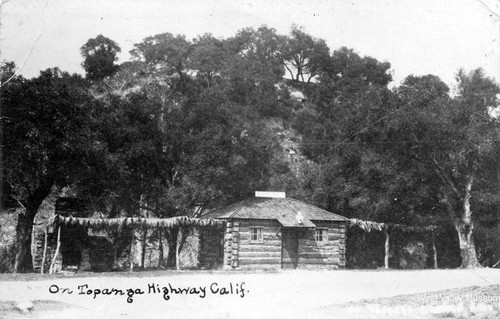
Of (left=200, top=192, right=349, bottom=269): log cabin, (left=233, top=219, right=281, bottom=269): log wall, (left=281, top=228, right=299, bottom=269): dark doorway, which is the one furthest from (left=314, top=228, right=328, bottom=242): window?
(left=233, top=219, right=281, bottom=269): log wall

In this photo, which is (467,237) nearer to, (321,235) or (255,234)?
(321,235)

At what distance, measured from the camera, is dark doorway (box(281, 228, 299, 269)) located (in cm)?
3150

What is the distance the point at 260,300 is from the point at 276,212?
1634cm

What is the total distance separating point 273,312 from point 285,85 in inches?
2238

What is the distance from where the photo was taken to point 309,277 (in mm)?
23781

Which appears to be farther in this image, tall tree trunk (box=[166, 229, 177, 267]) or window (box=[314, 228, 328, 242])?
tall tree trunk (box=[166, 229, 177, 267])

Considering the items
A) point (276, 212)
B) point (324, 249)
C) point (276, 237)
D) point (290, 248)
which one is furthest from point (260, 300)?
point (324, 249)

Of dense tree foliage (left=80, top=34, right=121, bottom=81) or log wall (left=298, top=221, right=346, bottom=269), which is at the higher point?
dense tree foliage (left=80, top=34, right=121, bottom=81)

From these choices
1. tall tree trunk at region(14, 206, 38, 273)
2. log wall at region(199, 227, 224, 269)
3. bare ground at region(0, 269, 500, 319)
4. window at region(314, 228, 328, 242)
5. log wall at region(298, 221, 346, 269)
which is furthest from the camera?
log wall at region(199, 227, 224, 269)

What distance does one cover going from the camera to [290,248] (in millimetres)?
31828

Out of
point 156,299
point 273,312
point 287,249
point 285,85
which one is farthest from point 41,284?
point 285,85

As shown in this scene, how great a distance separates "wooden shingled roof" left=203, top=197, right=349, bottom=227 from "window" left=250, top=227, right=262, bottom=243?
2.64ft

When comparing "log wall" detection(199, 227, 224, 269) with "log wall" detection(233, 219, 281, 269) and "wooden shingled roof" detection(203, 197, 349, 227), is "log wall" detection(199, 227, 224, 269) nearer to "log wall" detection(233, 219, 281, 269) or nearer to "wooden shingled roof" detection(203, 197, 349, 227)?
"wooden shingled roof" detection(203, 197, 349, 227)

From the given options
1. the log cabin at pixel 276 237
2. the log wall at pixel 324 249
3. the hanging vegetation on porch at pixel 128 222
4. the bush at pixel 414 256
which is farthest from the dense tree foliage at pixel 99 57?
the bush at pixel 414 256
